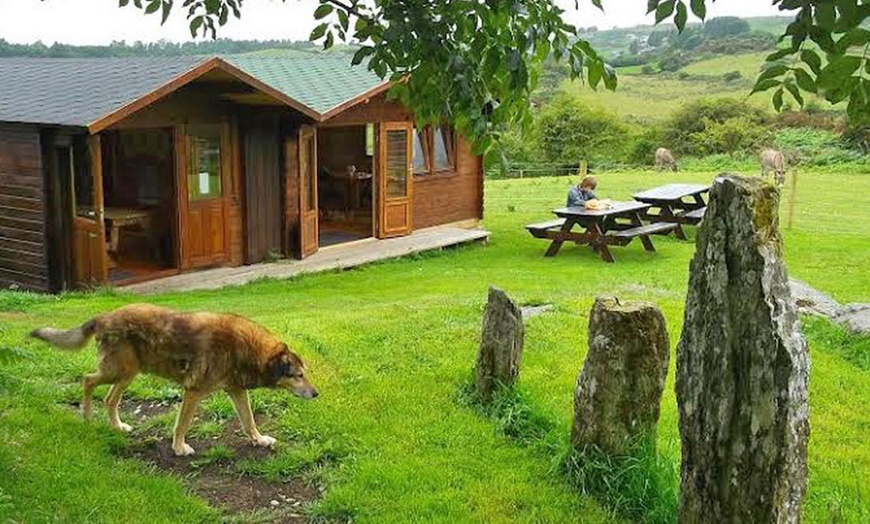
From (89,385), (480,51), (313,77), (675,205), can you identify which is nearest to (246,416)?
(89,385)

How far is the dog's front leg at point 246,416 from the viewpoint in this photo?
5.68 meters

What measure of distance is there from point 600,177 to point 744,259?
32.5 m

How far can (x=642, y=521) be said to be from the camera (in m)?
4.80

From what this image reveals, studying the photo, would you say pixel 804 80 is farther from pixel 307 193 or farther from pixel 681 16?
pixel 307 193

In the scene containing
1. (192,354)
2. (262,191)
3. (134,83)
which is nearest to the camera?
(192,354)

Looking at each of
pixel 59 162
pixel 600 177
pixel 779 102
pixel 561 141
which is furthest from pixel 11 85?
pixel 561 141

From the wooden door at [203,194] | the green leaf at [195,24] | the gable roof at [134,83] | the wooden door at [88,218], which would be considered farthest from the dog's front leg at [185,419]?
the wooden door at [203,194]

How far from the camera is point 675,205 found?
2098 centimetres

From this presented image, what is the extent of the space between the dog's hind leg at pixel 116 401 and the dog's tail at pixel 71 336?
1.09 feet

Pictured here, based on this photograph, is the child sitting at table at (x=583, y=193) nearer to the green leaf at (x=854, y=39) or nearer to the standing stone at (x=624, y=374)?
the standing stone at (x=624, y=374)

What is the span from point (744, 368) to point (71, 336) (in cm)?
401

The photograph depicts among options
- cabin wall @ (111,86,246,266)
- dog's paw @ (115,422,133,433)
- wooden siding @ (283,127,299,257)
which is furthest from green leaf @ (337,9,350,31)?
wooden siding @ (283,127,299,257)

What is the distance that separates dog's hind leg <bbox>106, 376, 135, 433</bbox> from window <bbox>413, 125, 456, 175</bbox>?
44.9 feet

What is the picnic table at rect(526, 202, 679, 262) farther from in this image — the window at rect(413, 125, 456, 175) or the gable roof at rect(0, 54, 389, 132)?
the gable roof at rect(0, 54, 389, 132)
